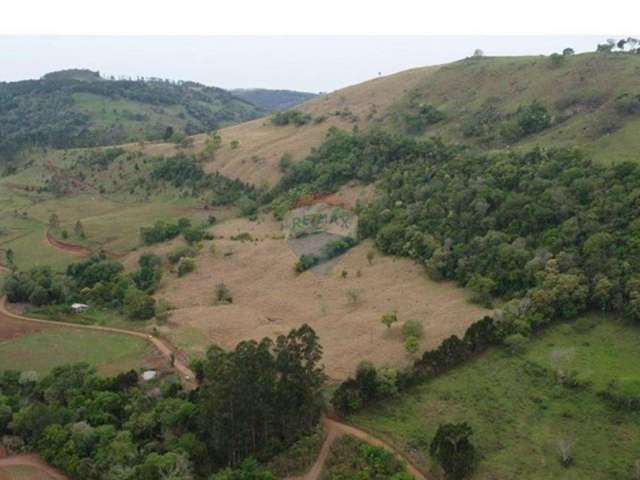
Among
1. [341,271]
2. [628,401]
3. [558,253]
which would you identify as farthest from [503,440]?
[341,271]

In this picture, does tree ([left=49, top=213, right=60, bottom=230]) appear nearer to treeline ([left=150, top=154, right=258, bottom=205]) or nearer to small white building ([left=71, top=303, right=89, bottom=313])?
treeline ([left=150, top=154, right=258, bottom=205])

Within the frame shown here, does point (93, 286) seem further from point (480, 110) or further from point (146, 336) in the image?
point (480, 110)

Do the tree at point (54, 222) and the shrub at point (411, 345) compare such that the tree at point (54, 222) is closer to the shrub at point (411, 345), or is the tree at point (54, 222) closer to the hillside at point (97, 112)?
the hillside at point (97, 112)

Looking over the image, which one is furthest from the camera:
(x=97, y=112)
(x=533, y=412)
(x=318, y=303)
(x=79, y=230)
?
(x=97, y=112)

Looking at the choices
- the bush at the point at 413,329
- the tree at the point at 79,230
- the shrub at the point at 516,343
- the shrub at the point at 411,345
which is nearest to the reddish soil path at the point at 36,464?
the shrub at the point at 411,345

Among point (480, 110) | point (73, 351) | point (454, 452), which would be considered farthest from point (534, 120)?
point (73, 351)

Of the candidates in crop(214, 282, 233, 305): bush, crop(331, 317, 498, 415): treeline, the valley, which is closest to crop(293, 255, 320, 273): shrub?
the valley

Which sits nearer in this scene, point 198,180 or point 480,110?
point 480,110

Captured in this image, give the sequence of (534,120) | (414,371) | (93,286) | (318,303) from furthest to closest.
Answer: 1. (534,120)
2. (93,286)
3. (318,303)
4. (414,371)
